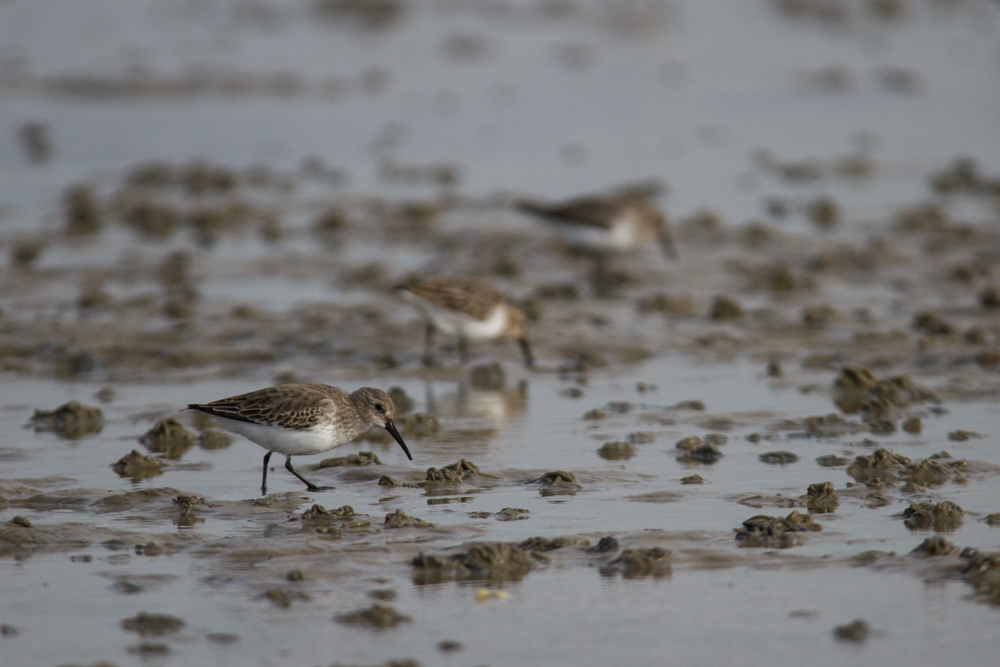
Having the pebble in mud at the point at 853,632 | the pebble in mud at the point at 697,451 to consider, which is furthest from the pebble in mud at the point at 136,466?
the pebble in mud at the point at 853,632

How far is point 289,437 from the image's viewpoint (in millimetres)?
9172

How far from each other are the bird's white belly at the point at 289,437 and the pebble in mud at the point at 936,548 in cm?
411

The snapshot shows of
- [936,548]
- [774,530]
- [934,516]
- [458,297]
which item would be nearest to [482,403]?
[458,297]

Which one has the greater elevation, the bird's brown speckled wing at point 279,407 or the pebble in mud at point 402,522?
the bird's brown speckled wing at point 279,407

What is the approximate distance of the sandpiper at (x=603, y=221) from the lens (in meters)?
17.9

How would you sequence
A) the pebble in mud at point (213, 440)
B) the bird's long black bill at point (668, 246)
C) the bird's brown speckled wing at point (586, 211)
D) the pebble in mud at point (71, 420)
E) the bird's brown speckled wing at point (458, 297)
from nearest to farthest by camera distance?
the pebble in mud at point (213, 440) < the pebble in mud at point (71, 420) < the bird's brown speckled wing at point (458, 297) < the bird's brown speckled wing at point (586, 211) < the bird's long black bill at point (668, 246)

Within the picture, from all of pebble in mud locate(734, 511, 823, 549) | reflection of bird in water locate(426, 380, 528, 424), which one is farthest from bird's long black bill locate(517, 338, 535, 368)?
pebble in mud locate(734, 511, 823, 549)

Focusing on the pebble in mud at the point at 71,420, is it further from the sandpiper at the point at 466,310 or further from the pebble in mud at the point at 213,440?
the sandpiper at the point at 466,310

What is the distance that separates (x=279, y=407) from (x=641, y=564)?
3.03 m

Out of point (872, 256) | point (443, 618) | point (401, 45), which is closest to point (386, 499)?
point (443, 618)

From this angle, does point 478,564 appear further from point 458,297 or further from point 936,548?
point 458,297

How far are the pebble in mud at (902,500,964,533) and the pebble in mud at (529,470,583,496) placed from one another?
2299mm

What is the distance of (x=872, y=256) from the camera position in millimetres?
18047

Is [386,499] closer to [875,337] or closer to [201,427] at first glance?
[201,427]
